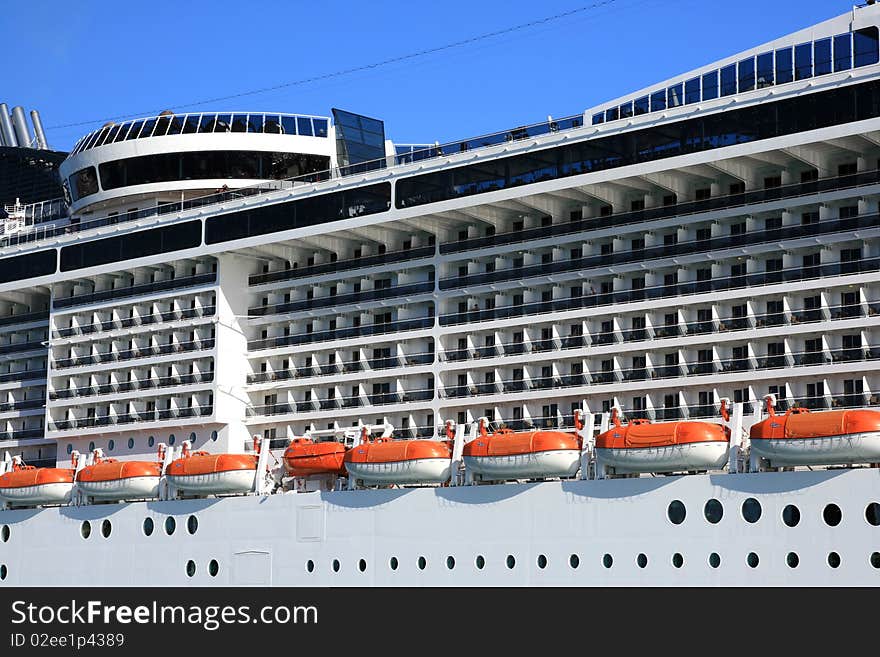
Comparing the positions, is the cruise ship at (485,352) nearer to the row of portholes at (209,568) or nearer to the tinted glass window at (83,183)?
the row of portholes at (209,568)

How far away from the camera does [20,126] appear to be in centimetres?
5828

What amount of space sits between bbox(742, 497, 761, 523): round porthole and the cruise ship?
42 mm

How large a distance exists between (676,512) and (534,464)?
10.3 ft

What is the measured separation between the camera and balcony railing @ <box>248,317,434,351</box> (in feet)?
108

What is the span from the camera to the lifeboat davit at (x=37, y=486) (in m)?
33.4

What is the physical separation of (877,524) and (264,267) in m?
18.9

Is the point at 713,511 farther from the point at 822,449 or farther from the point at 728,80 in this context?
the point at 728,80

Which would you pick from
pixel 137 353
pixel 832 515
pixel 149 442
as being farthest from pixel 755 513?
pixel 137 353

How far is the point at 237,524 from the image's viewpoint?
3011cm

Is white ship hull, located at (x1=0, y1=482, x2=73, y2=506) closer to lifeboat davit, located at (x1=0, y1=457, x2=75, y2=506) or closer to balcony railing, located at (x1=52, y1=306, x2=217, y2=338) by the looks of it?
lifeboat davit, located at (x1=0, y1=457, x2=75, y2=506)

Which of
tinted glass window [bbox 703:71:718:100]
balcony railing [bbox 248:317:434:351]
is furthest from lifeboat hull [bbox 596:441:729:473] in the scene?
tinted glass window [bbox 703:71:718:100]

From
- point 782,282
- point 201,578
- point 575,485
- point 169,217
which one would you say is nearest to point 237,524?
Result: point 201,578

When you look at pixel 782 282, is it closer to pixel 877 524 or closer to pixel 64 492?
pixel 877 524

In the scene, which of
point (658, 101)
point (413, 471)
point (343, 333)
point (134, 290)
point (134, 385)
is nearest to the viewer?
point (413, 471)
